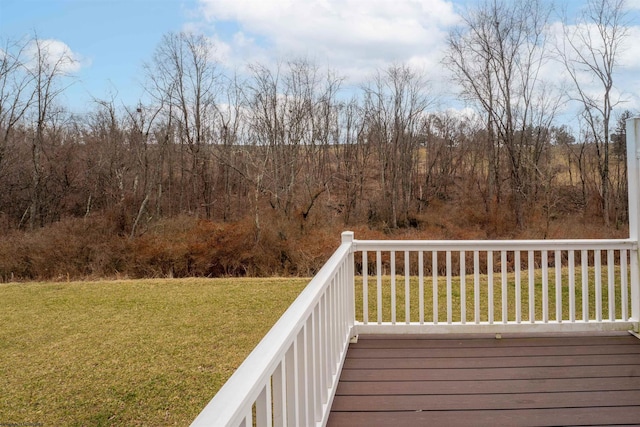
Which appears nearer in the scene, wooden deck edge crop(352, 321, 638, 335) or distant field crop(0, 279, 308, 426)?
wooden deck edge crop(352, 321, 638, 335)

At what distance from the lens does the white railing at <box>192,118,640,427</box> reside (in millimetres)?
1099

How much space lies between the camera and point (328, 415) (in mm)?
2330

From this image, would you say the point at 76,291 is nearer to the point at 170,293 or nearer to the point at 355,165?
the point at 170,293

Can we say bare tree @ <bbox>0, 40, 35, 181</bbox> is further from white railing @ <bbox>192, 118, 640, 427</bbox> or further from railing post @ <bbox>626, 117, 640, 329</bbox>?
railing post @ <bbox>626, 117, 640, 329</bbox>

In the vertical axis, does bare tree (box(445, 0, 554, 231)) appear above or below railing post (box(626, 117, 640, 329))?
above

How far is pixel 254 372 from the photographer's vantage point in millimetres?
1014

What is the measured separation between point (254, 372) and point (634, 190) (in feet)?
11.7

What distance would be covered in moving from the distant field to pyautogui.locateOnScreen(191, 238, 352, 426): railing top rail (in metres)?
2.78

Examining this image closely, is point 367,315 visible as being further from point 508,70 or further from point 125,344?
point 508,70

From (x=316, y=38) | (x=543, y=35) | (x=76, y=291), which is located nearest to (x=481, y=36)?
(x=543, y=35)

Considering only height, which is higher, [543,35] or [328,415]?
[543,35]

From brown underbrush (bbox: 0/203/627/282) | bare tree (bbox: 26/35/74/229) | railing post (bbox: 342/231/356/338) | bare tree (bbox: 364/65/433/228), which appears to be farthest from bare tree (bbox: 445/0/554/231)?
bare tree (bbox: 26/35/74/229)

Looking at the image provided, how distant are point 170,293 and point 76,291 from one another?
6.11ft

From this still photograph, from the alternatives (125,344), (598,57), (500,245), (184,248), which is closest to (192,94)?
(184,248)
